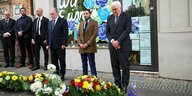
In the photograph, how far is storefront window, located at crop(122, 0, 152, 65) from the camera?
27.4 ft

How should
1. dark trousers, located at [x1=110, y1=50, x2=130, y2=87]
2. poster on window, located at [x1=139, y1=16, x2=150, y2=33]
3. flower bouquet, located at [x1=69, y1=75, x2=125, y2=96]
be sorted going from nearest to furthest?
flower bouquet, located at [x1=69, y1=75, x2=125, y2=96] < dark trousers, located at [x1=110, y1=50, x2=130, y2=87] < poster on window, located at [x1=139, y1=16, x2=150, y2=33]

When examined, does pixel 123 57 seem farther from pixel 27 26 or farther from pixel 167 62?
pixel 27 26

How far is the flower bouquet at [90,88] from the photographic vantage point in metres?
3.12

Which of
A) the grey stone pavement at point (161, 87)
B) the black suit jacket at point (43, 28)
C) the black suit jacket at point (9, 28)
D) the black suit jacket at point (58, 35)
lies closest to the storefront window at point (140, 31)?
the grey stone pavement at point (161, 87)

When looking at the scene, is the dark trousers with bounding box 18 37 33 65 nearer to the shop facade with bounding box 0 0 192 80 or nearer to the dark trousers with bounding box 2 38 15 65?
the dark trousers with bounding box 2 38 15 65

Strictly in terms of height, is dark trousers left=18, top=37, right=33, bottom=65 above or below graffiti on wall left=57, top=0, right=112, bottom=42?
below

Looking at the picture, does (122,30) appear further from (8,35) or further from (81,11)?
(8,35)

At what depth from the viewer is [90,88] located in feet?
10.3

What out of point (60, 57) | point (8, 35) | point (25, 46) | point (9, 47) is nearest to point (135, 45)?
point (60, 57)

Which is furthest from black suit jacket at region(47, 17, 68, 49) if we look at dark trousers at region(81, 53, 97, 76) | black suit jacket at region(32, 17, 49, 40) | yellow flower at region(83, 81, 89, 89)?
yellow flower at region(83, 81, 89, 89)

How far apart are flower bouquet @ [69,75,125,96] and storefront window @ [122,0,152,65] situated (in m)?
5.17

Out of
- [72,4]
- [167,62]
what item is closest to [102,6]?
[72,4]

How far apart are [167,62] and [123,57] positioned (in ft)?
7.11

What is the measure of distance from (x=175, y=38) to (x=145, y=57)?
1128 mm
